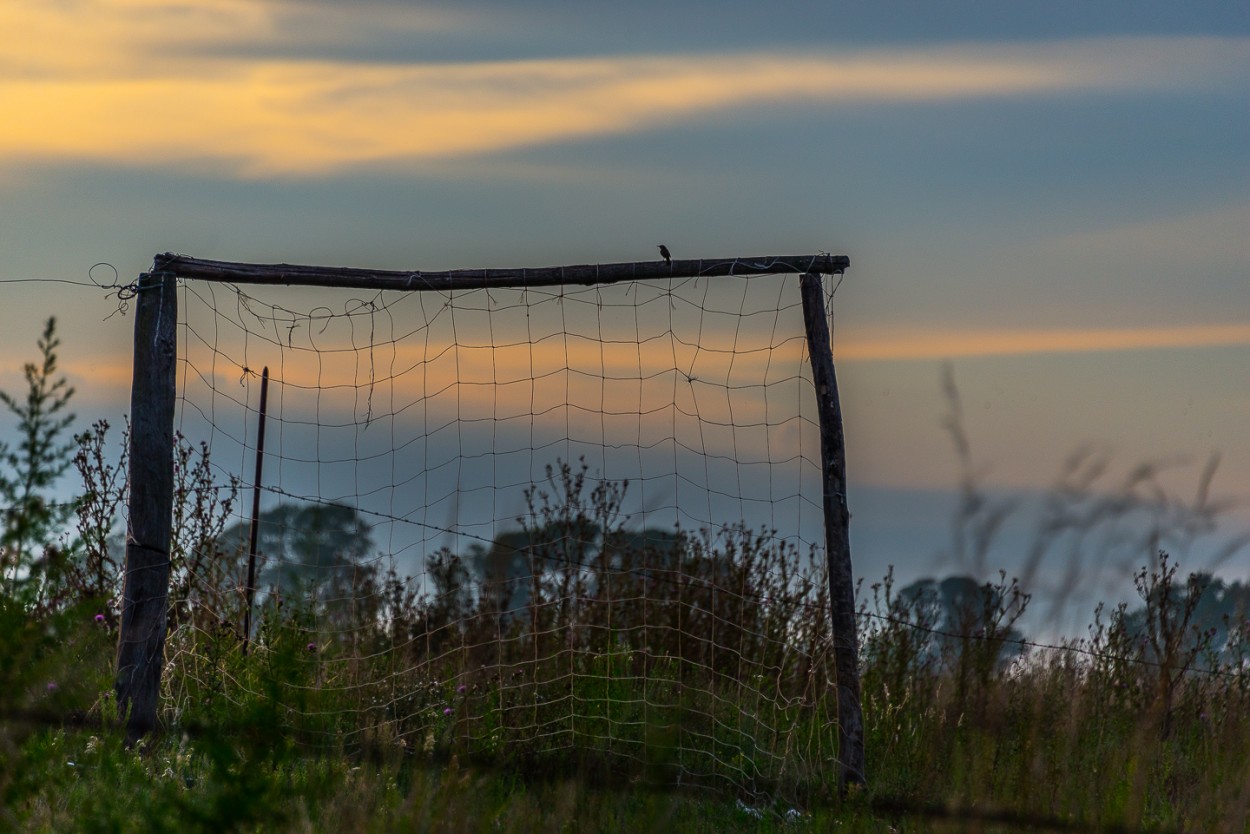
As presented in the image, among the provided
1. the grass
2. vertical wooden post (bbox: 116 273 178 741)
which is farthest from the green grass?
vertical wooden post (bbox: 116 273 178 741)

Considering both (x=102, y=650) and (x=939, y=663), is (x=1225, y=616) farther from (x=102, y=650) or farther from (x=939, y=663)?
(x=102, y=650)

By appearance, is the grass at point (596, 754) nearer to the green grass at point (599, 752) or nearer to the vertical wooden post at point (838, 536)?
the green grass at point (599, 752)

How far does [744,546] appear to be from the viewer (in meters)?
8.02

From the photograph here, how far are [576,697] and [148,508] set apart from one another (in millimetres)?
2560

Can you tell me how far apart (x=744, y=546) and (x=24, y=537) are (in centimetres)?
537

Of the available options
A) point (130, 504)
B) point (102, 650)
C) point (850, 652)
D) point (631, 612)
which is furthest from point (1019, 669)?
point (102, 650)

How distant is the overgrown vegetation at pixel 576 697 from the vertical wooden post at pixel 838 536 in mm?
175

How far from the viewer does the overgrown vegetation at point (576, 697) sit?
352 cm

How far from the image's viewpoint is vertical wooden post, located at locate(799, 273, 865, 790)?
19.9ft

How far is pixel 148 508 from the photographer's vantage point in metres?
6.44

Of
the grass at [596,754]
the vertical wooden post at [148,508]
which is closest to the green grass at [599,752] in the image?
the grass at [596,754]

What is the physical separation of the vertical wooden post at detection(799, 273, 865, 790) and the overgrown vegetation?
18 centimetres

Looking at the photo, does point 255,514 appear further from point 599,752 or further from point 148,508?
point 599,752

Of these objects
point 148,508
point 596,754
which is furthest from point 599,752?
point 148,508
